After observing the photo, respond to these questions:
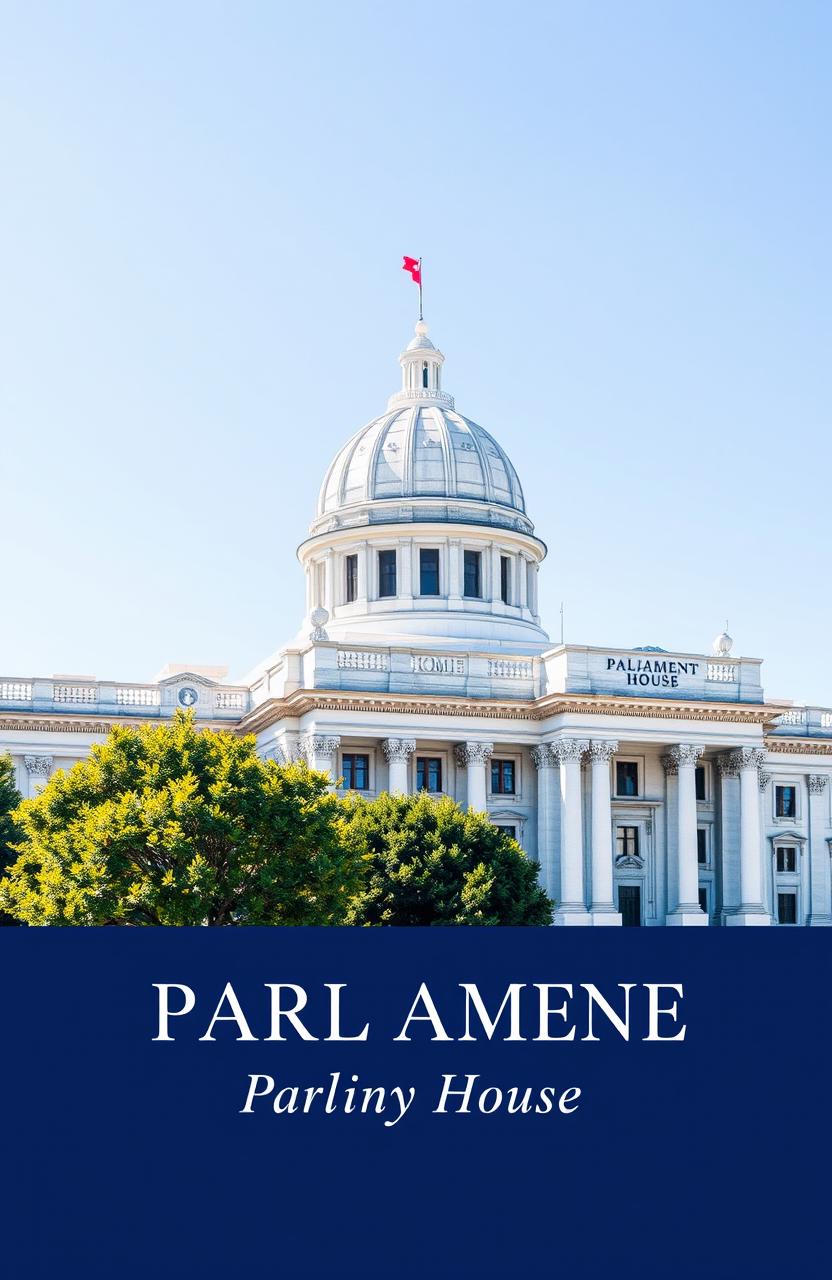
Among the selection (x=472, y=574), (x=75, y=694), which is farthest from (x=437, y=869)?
(x=472, y=574)

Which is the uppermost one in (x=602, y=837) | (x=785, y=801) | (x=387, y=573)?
(x=387, y=573)

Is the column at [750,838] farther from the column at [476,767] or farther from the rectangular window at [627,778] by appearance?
the column at [476,767]

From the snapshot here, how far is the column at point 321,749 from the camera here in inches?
2559

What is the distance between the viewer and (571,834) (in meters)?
66.9

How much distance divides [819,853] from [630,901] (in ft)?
43.1

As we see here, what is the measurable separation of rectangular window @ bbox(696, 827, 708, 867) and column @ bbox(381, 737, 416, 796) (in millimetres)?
15033

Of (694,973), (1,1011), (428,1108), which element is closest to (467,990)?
(428,1108)

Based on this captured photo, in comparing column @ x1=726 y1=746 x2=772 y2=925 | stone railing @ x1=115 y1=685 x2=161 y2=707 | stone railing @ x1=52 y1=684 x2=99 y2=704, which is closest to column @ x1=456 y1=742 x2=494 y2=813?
column @ x1=726 y1=746 x2=772 y2=925

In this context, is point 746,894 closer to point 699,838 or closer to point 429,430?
point 699,838

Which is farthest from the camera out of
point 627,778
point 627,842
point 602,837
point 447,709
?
point 627,778

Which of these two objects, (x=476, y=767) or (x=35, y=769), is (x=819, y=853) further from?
(x=35, y=769)

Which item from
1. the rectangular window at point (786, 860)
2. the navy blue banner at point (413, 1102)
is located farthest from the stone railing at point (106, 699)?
the navy blue banner at point (413, 1102)

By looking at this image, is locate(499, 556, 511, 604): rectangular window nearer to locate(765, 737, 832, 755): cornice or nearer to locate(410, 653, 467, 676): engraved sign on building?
locate(410, 653, 467, 676): engraved sign on building

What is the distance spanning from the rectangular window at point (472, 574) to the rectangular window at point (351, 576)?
19.4 ft
